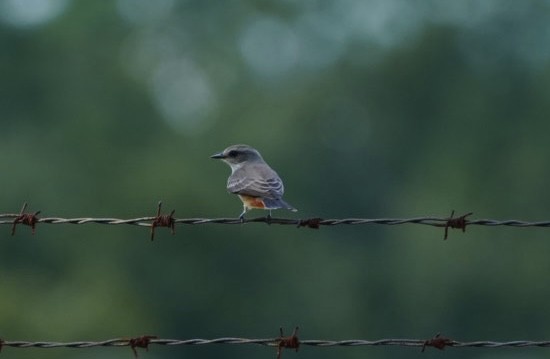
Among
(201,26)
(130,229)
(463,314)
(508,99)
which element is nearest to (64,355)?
(130,229)

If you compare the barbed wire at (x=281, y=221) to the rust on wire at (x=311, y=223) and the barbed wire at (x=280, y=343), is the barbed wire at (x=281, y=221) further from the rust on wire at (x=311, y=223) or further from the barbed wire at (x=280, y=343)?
the barbed wire at (x=280, y=343)

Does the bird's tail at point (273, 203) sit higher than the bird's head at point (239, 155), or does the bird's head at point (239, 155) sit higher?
the bird's head at point (239, 155)

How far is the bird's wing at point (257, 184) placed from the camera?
15.3m

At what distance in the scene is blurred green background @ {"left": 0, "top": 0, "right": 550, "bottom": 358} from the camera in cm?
6006

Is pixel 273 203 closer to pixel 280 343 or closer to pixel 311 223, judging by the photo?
pixel 311 223

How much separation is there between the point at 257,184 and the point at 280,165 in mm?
56035

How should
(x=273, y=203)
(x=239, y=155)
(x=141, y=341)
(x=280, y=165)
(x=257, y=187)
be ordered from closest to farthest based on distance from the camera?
1. (x=141, y=341)
2. (x=273, y=203)
3. (x=257, y=187)
4. (x=239, y=155)
5. (x=280, y=165)

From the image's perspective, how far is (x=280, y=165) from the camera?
71.4 meters

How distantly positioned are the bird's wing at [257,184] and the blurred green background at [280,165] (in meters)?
32.5

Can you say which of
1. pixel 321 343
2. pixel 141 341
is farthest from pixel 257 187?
pixel 321 343

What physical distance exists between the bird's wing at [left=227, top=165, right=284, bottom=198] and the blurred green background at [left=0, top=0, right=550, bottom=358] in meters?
32.5

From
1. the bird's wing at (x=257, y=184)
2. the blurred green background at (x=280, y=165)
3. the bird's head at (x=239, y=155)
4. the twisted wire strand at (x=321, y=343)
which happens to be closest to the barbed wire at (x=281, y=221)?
the twisted wire strand at (x=321, y=343)

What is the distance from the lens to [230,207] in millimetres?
62719

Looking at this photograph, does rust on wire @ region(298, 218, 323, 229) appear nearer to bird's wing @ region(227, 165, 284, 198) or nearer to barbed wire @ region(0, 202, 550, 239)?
barbed wire @ region(0, 202, 550, 239)
